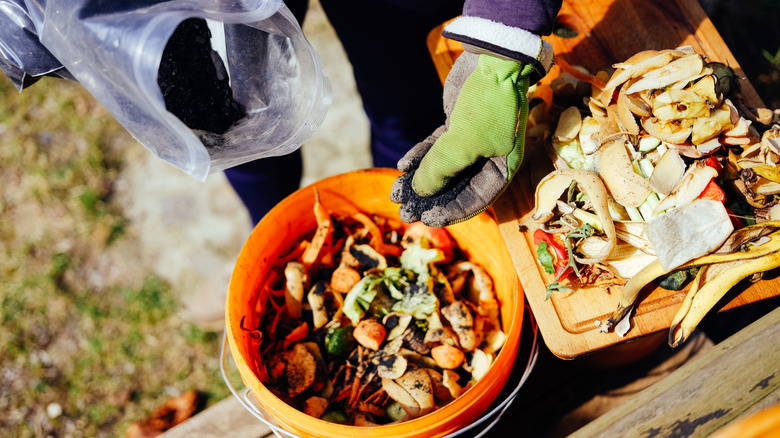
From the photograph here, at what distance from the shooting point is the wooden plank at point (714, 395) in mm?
975

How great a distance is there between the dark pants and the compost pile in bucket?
42 centimetres

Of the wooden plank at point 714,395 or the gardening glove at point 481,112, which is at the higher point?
the gardening glove at point 481,112

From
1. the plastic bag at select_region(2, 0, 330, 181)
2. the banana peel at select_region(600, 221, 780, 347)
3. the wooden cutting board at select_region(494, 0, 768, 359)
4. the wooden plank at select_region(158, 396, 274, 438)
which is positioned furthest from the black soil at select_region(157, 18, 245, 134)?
the banana peel at select_region(600, 221, 780, 347)

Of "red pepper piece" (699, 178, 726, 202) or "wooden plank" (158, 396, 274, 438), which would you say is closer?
"red pepper piece" (699, 178, 726, 202)

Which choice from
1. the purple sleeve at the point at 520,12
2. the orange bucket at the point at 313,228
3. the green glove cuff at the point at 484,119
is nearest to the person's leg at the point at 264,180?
the orange bucket at the point at 313,228

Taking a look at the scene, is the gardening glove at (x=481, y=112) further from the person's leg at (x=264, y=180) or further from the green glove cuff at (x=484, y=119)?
the person's leg at (x=264, y=180)

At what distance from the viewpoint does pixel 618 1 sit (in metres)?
1.66

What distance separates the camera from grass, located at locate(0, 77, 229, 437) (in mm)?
2148

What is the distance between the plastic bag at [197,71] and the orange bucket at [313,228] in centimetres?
23

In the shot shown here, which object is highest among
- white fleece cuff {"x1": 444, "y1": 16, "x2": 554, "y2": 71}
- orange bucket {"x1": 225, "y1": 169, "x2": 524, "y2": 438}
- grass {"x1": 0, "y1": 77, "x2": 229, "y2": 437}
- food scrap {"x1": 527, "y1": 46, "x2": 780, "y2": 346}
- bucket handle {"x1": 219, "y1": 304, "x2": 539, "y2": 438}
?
white fleece cuff {"x1": 444, "y1": 16, "x2": 554, "y2": 71}

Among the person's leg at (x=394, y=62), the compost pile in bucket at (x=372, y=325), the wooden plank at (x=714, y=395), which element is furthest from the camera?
the person's leg at (x=394, y=62)

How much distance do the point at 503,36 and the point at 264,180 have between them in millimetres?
1052

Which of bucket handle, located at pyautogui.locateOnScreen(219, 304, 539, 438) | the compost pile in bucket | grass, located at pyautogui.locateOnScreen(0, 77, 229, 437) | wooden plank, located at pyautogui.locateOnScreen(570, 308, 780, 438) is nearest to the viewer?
wooden plank, located at pyautogui.locateOnScreen(570, 308, 780, 438)

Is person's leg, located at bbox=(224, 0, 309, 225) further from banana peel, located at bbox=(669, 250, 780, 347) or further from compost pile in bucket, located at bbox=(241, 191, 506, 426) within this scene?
banana peel, located at bbox=(669, 250, 780, 347)
